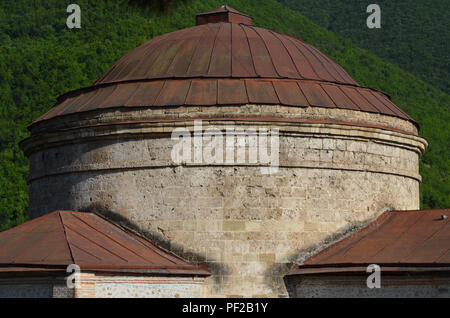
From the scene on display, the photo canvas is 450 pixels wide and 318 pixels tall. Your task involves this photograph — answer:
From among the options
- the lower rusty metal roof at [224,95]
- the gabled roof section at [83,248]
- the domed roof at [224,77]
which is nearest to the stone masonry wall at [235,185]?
the lower rusty metal roof at [224,95]

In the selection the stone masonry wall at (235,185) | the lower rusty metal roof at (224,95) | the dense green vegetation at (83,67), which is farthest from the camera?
the dense green vegetation at (83,67)

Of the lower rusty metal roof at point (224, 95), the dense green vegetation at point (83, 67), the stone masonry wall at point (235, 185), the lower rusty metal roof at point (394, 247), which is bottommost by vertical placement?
the lower rusty metal roof at point (394, 247)

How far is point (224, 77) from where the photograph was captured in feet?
61.3

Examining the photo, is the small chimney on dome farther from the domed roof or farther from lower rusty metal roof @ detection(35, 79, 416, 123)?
lower rusty metal roof @ detection(35, 79, 416, 123)

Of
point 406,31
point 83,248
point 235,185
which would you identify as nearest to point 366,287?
point 235,185

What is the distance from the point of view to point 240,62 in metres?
19.3

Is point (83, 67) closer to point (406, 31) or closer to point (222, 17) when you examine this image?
point (406, 31)

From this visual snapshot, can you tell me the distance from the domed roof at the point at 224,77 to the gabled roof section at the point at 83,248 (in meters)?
2.60

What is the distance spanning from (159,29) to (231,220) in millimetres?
37200

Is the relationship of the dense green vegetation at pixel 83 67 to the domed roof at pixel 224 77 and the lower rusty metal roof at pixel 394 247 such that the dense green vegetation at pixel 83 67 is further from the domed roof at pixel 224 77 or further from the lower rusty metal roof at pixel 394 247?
the lower rusty metal roof at pixel 394 247

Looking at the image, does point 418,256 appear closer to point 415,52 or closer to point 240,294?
point 240,294

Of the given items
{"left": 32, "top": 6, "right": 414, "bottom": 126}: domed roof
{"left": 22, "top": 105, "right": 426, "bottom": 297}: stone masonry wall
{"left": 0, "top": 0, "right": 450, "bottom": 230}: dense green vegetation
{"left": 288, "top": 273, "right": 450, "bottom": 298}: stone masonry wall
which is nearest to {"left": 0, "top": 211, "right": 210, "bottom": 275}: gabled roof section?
{"left": 22, "top": 105, "right": 426, "bottom": 297}: stone masonry wall

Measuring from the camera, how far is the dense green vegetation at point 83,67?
1989 inches

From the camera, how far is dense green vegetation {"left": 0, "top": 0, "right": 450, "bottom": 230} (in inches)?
1989
